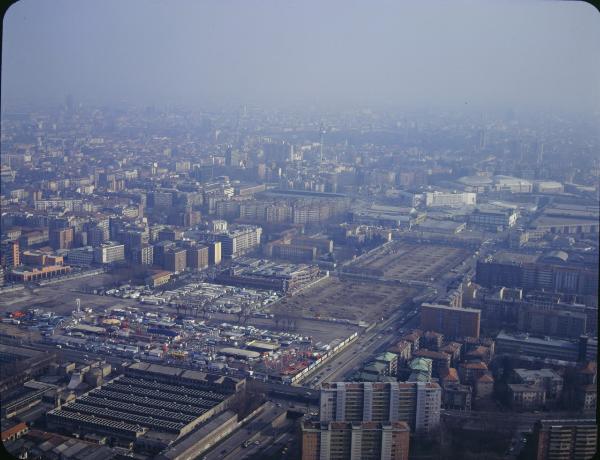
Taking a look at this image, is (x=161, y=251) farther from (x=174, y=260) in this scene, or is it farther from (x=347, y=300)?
(x=347, y=300)

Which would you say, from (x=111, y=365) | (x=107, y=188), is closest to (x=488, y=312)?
(x=111, y=365)

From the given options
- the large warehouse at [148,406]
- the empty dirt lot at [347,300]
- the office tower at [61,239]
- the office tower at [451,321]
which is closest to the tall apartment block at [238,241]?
the empty dirt lot at [347,300]

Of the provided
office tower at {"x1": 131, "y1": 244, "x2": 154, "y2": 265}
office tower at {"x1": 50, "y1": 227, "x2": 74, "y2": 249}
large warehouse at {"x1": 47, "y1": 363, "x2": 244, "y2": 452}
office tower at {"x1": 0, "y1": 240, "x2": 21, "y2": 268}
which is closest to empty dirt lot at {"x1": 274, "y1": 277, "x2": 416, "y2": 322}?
large warehouse at {"x1": 47, "y1": 363, "x2": 244, "y2": 452}

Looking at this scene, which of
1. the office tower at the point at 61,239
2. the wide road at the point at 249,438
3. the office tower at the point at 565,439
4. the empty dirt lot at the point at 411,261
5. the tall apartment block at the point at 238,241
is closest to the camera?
the office tower at the point at 565,439

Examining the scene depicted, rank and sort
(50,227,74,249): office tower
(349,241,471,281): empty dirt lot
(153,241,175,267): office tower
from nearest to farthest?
(349,241,471,281): empty dirt lot → (153,241,175,267): office tower → (50,227,74,249): office tower

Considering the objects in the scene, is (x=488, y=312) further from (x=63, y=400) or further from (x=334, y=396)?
(x=63, y=400)

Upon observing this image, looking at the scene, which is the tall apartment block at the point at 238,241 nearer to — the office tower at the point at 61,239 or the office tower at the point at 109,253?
the office tower at the point at 109,253

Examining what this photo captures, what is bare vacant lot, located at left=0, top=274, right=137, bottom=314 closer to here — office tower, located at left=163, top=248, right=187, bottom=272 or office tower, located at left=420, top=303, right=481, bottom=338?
office tower, located at left=163, top=248, right=187, bottom=272
